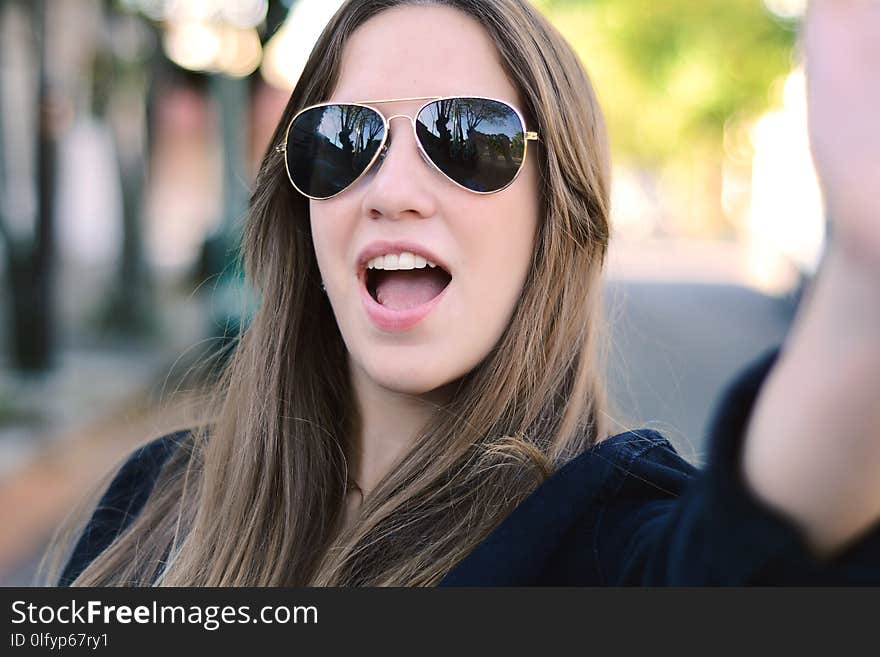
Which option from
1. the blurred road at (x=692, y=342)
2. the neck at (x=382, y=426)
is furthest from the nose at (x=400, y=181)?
the blurred road at (x=692, y=342)

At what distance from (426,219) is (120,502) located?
3.39 feet

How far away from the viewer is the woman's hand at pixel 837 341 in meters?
0.95

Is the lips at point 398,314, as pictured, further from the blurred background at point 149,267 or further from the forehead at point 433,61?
the blurred background at point 149,267

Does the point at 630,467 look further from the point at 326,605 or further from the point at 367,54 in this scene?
the point at 367,54

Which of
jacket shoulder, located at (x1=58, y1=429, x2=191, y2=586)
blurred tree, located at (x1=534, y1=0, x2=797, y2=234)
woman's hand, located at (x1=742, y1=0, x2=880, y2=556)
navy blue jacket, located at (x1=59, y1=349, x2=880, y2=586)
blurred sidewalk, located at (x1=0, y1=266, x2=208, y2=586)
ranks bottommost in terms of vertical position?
blurred sidewalk, located at (x1=0, y1=266, x2=208, y2=586)

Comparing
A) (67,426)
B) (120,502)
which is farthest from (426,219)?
(67,426)

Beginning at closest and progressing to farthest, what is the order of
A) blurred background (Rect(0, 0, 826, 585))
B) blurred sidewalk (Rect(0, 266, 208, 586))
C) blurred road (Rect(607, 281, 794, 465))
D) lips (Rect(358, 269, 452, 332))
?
lips (Rect(358, 269, 452, 332)), blurred sidewalk (Rect(0, 266, 208, 586)), blurred background (Rect(0, 0, 826, 585)), blurred road (Rect(607, 281, 794, 465))

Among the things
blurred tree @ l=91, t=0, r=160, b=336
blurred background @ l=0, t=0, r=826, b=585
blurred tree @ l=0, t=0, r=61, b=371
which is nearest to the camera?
blurred background @ l=0, t=0, r=826, b=585

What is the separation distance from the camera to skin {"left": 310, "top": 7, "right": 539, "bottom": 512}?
1.69 m

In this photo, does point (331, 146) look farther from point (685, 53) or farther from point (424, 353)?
point (685, 53)

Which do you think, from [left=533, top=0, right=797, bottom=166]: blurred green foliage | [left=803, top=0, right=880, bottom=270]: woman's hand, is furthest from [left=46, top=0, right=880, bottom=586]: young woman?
[left=533, top=0, right=797, bottom=166]: blurred green foliage

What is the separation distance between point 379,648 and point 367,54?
1.04m

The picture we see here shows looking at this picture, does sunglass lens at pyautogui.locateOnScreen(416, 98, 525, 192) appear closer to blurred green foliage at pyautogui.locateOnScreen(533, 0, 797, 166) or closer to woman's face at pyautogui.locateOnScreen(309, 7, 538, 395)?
woman's face at pyautogui.locateOnScreen(309, 7, 538, 395)

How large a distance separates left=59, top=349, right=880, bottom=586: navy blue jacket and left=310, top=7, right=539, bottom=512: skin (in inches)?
12.6
